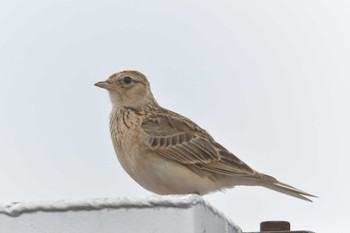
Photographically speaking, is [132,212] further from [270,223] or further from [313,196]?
[313,196]

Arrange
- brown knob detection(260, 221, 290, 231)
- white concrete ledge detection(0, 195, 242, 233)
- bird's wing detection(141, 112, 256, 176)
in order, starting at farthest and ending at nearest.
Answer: bird's wing detection(141, 112, 256, 176) < brown knob detection(260, 221, 290, 231) < white concrete ledge detection(0, 195, 242, 233)

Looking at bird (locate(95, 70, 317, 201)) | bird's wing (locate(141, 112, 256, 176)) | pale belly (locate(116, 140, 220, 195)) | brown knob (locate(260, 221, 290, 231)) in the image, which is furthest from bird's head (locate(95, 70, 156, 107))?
brown knob (locate(260, 221, 290, 231))

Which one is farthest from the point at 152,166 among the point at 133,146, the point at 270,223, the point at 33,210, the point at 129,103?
the point at 33,210

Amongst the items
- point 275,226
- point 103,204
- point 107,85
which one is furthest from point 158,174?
point 103,204

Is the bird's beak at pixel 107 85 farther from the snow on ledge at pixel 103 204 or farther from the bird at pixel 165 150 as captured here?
the snow on ledge at pixel 103 204

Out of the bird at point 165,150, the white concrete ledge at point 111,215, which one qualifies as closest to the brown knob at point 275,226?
the white concrete ledge at point 111,215

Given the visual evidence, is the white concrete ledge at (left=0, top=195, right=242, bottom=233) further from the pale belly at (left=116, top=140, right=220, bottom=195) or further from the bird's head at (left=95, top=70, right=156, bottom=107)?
the bird's head at (left=95, top=70, right=156, bottom=107)

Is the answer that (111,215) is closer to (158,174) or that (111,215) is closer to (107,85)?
(158,174)
